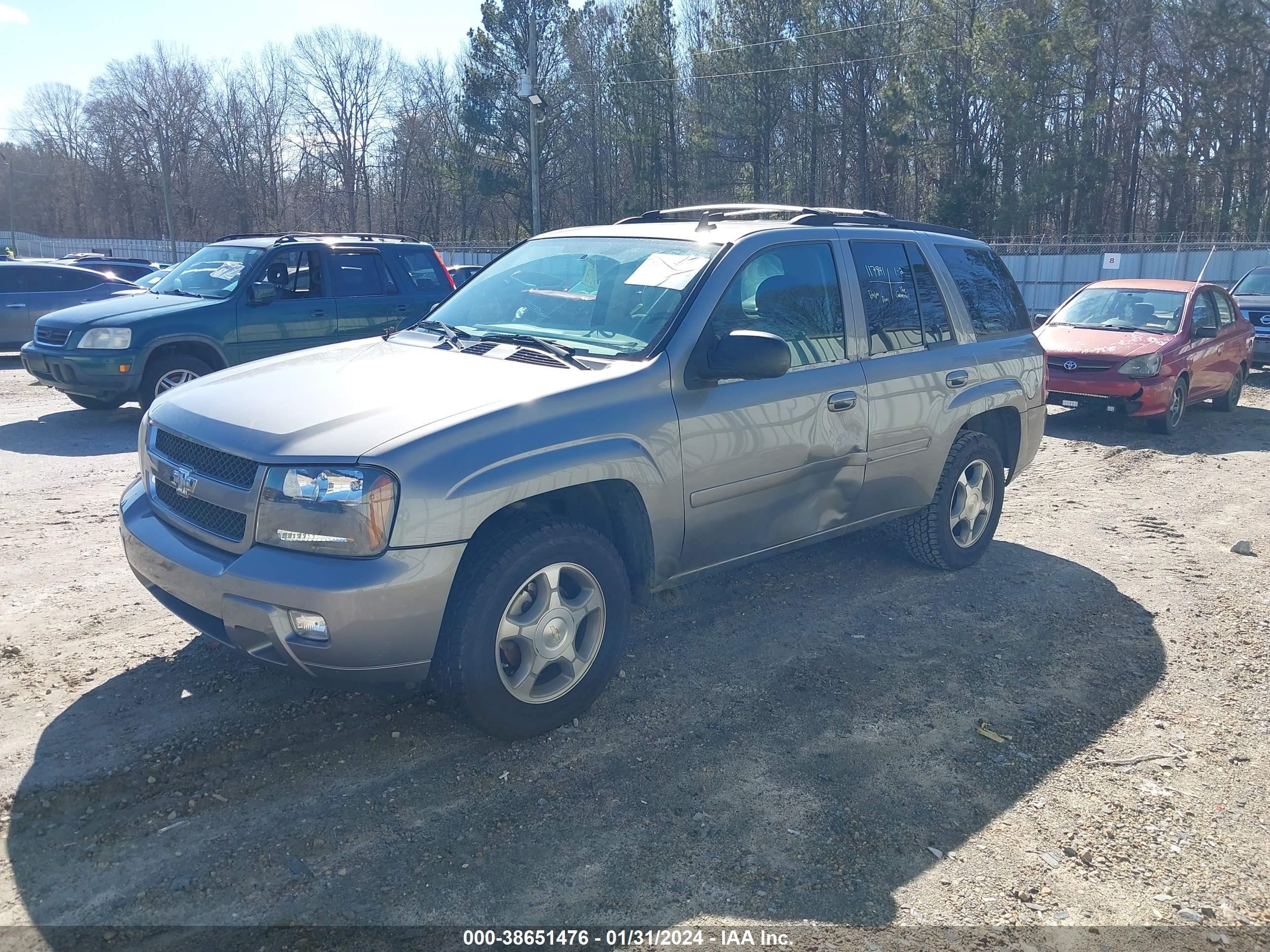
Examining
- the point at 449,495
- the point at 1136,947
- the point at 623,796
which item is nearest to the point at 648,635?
the point at 623,796

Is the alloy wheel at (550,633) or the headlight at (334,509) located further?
the alloy wheel at (550,633)

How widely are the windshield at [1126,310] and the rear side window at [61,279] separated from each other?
14.3 m

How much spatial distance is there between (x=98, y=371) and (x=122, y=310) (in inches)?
30.4

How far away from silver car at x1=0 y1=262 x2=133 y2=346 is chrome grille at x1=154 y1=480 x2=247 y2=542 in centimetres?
1323

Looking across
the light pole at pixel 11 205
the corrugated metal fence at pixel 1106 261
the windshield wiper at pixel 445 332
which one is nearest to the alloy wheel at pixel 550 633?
the windshield wiper at pixel 445 332

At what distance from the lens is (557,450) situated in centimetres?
366

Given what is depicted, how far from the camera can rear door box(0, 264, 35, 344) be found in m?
15.0

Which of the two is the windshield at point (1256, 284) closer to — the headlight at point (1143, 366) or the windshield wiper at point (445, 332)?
the headlight at point (1143, 366)

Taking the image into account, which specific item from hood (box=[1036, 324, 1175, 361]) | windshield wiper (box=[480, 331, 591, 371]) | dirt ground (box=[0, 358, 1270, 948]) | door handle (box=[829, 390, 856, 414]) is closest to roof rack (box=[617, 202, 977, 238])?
door handle (box=[829, 390, 856, 414])

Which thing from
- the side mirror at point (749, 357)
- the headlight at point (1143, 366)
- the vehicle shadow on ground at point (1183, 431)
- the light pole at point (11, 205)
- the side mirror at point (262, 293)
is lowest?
the vehicle shadow on ground at point (1183, 431)

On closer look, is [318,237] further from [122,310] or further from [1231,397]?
[1231,397]

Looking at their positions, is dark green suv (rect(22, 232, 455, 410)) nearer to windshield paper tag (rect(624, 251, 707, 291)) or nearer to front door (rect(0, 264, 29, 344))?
front door (rect(0, 264, 29, 344))

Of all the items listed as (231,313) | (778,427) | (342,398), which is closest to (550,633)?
(342,398)

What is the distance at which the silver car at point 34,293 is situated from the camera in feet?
49.4
